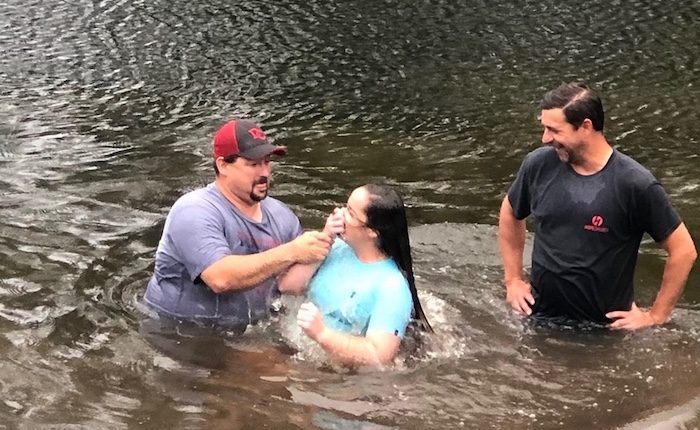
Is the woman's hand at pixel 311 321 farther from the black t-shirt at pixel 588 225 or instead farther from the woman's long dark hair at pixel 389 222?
the black t-shirt at pixel 588 225

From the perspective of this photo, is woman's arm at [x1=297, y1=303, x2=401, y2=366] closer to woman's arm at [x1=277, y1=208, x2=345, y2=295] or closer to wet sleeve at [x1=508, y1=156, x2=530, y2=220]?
woman's arm at [x1=277, y1=208, x2=345, y2=295]

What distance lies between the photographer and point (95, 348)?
25.0 ft

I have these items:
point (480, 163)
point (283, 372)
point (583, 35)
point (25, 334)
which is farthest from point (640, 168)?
point (583, 35)

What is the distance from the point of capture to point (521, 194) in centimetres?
743

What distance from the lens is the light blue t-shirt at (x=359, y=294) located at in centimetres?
628

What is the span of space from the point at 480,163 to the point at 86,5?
56.1 feet

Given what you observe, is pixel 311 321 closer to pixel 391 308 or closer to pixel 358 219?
pixel 391 308

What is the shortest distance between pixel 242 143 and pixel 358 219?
3.80ft

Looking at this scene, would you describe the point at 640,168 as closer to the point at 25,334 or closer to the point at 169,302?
the point at 169,302

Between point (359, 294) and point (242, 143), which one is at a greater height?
point (242, 143)

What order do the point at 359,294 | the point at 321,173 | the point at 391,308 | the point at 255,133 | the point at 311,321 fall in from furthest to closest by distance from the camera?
the point at 321,173 < the point at 255,133 < the point at 359,294 < the point at 391,308 < the point at 311,321

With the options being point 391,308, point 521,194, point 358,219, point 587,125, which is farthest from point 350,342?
point 587,125

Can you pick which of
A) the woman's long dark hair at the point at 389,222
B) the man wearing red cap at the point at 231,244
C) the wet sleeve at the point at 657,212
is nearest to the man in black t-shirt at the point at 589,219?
the wet sleeve at the point at 657,212

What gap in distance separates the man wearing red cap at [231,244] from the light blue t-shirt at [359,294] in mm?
289
